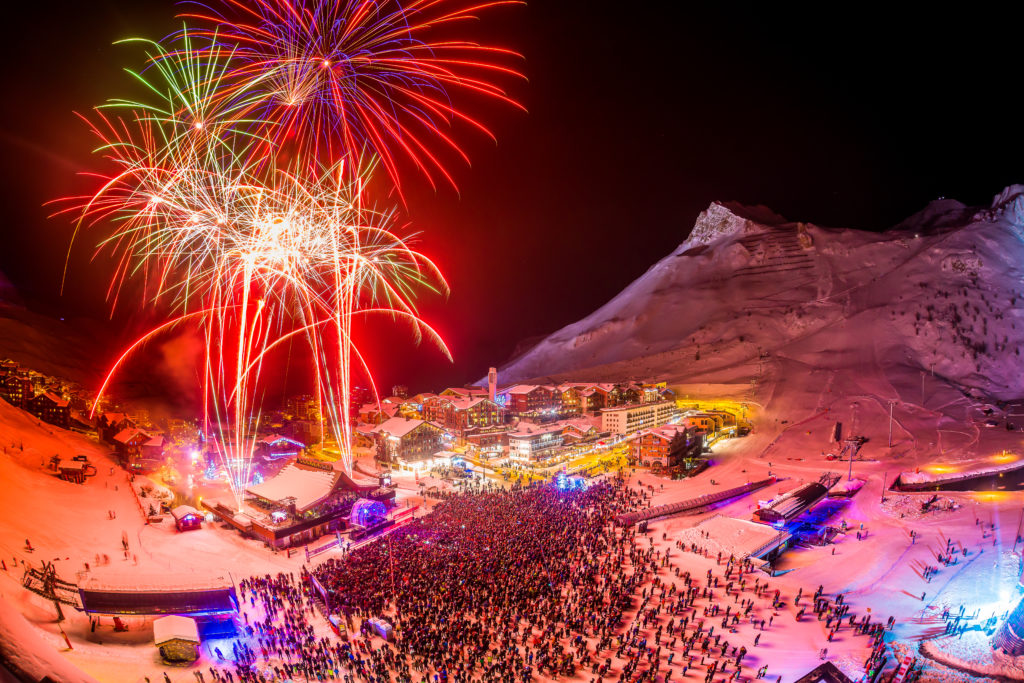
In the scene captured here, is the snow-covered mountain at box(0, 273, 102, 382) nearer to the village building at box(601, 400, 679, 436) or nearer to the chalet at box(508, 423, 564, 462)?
the chalet at box(508, 423, 564, 462)

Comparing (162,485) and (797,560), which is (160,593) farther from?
(797,560)

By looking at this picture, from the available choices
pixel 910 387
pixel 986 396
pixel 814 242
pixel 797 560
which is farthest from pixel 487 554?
pixel 814 242

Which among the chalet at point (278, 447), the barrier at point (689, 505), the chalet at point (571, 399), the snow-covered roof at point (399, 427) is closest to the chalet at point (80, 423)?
the chalet at point (278, 447)

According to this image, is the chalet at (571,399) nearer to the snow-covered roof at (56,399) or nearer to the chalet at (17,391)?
the snow-covered roof at (56,399)

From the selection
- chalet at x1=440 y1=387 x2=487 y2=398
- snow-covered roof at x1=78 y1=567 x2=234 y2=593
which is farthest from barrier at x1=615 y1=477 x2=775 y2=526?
chalet at x1=440 y1=387 x2=487 y2=398

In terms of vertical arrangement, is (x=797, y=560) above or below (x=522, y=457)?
above

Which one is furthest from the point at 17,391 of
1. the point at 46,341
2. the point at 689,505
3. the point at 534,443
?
the point at 689,505
